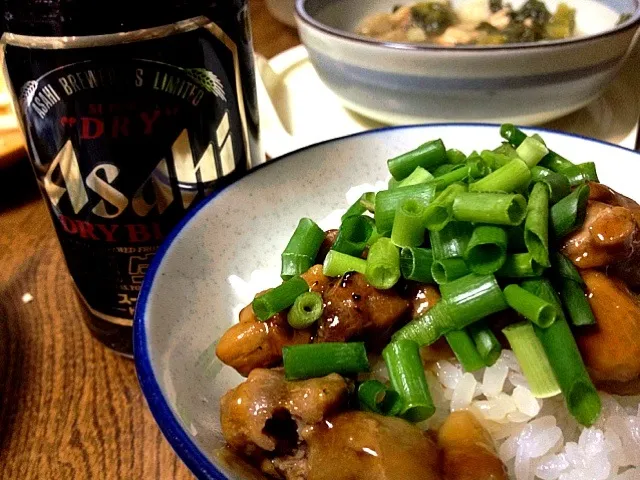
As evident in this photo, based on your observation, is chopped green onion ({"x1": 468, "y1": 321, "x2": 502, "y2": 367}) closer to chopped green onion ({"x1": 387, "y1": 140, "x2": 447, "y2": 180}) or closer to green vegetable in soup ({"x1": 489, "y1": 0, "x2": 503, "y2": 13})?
chopped green onion ({"x1": 387, "y1": 140, "x2": 447, "y2": 180})

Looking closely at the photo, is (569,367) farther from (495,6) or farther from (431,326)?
(495,6)

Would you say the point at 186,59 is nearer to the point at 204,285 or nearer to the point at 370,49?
the point at 204,285

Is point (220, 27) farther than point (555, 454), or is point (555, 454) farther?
point (220, 27)

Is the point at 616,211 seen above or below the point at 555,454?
above

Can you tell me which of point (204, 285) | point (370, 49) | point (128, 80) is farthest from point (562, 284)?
point (370, 49)

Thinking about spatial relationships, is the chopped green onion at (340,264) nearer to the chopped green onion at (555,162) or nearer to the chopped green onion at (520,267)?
the chopped green onion at (520,267)

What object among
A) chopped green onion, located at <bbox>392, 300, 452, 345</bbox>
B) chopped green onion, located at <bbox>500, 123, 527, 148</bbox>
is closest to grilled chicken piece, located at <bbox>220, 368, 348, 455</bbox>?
chopped green onion, located at <bbox>392, 300, 452, 345</bbox>

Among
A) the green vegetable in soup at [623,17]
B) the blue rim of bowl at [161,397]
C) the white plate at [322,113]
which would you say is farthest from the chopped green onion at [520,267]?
the green vegetable in soup at [623,17]

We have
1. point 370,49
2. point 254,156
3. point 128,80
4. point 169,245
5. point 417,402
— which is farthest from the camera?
point 370,49
